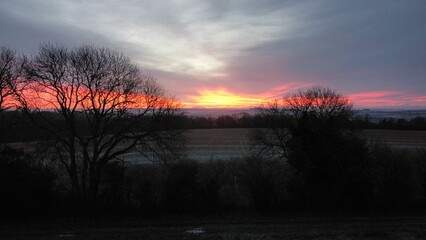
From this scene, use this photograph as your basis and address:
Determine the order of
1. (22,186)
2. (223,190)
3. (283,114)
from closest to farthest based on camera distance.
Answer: (22,186) → (223,190) → (283,114)

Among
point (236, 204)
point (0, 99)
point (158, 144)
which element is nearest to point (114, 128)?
point (158, 144)

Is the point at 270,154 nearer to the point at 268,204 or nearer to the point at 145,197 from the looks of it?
the point at 268,204

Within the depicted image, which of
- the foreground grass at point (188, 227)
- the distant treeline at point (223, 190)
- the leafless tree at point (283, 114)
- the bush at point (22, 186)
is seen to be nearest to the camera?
the foreground grass at point (188, 227)

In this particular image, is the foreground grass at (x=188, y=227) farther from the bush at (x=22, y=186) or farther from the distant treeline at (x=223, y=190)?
the distant treeline at (x=223, y=190)

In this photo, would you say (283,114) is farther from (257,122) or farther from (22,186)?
(22,186)

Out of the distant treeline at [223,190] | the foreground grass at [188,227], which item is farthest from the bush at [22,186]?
the foreground grass at [188,227]

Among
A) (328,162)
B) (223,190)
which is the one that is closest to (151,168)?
(223,190)

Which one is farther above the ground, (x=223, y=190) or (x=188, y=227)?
(x=223, y=190)

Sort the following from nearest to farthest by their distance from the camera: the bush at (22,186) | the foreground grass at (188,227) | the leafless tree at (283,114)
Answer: the foreground grass at (188,227), the bush at (22,186), the leafless tree at (283,114)

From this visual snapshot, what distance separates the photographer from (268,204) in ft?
100

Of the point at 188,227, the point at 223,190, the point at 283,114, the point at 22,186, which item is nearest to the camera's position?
the point at 188,227

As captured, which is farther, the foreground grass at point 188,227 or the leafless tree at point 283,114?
the leafless tree at point 283,114

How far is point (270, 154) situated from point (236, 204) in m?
26.1

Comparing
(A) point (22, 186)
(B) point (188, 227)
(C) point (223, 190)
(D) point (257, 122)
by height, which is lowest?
(B) point (188, 227)
